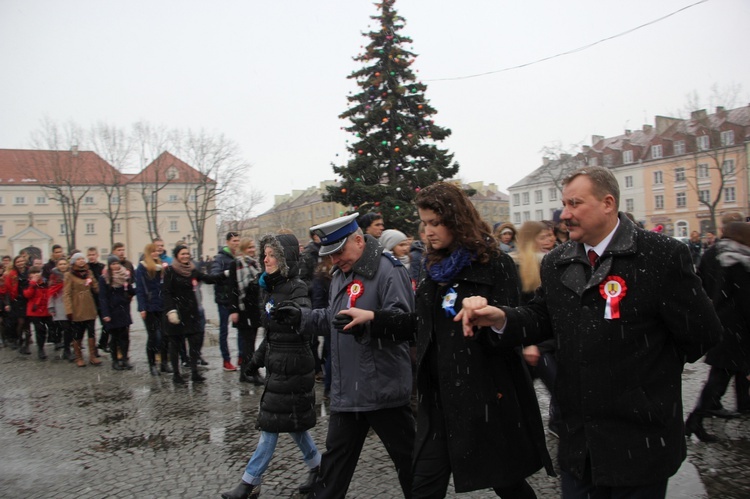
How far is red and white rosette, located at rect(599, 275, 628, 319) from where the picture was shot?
2328mm

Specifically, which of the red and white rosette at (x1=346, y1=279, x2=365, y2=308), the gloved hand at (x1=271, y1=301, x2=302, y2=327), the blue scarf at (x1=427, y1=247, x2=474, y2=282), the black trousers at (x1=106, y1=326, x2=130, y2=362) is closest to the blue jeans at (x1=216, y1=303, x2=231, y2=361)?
the black trousers at (x1=106, y1=326, x2=130, y2=362)

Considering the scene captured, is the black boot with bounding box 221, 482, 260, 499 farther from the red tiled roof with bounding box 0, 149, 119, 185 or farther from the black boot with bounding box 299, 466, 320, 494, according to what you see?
the red tiled roof with bounding box 0, 149, 119, 185

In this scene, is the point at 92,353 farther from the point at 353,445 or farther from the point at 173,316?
the point at 353,445

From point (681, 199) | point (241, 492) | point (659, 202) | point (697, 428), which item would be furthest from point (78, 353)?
point (659, 202)

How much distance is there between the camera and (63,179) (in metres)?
47.9

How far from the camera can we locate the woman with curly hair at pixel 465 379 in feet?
9.15

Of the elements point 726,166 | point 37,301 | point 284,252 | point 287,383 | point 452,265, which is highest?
point 726,166

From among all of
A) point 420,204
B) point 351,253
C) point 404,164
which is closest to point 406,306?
point 351,253

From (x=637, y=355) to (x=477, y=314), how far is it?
2.18 ft

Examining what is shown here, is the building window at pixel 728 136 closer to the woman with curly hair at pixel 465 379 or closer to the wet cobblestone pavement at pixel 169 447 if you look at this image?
the wet cobblestone pavement at pixel 169 447

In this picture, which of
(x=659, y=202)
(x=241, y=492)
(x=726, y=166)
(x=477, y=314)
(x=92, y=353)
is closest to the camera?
(x=477, y=314)

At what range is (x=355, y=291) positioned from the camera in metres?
3.55

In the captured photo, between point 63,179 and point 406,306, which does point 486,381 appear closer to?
point 406,306

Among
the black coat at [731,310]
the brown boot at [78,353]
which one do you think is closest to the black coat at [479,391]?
the black coat at [731,310]
